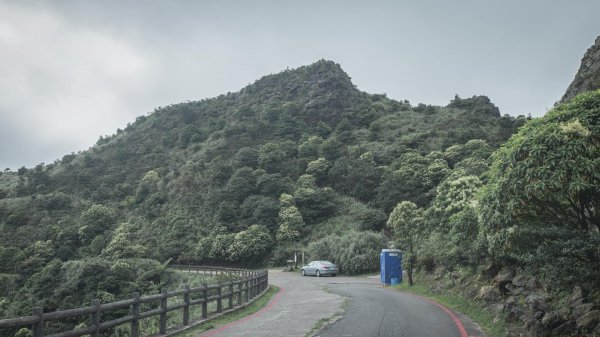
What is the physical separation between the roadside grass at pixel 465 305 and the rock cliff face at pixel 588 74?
25.4 ft

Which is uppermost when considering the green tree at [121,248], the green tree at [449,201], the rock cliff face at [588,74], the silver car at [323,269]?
the rock cliff face at [588,74]

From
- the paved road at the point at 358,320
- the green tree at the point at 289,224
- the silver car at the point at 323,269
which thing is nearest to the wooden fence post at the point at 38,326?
the paved road at the point at 358,320

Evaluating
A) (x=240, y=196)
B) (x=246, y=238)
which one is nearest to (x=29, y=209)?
(x=240, y=196)

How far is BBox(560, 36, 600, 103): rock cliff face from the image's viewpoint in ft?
46.8

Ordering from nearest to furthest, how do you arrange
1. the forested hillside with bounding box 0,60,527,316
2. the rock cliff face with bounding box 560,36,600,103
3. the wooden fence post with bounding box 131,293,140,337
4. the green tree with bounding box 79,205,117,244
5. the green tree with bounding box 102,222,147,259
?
the wooden fence post with bounding box 131,293,140,337 → the rock cliff face with bounding box 560,36,600,103 → the forested hillside with bounding box 0,60,527,316 → the green tree with bounding box 102,222,147,259 → the green tree with bounding box 79,205,117,244

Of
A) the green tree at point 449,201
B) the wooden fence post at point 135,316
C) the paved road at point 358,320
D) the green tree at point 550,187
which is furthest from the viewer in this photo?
the green tree at point 449,201

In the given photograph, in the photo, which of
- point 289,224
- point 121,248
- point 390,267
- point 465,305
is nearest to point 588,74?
point 465,305

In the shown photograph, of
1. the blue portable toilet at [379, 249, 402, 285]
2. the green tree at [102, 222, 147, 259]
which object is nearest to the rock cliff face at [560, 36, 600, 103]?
the blue portable toilet at [379, 249, 402, 285]

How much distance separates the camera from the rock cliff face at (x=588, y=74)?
14266mm

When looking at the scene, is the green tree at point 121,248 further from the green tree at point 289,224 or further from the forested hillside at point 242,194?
the green tree at point 289,224

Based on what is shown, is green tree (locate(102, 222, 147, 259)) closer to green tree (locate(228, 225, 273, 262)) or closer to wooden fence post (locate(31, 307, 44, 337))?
green tree (locate(228, 225, 273, 262))

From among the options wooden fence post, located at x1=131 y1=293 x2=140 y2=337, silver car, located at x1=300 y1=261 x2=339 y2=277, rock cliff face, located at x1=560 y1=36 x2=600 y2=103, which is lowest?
silver car, located at x1=300 y1=261 x2=339 y2=277

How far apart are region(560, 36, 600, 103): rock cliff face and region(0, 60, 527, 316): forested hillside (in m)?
5.30

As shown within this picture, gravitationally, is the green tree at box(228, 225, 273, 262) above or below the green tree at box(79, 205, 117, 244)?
below
